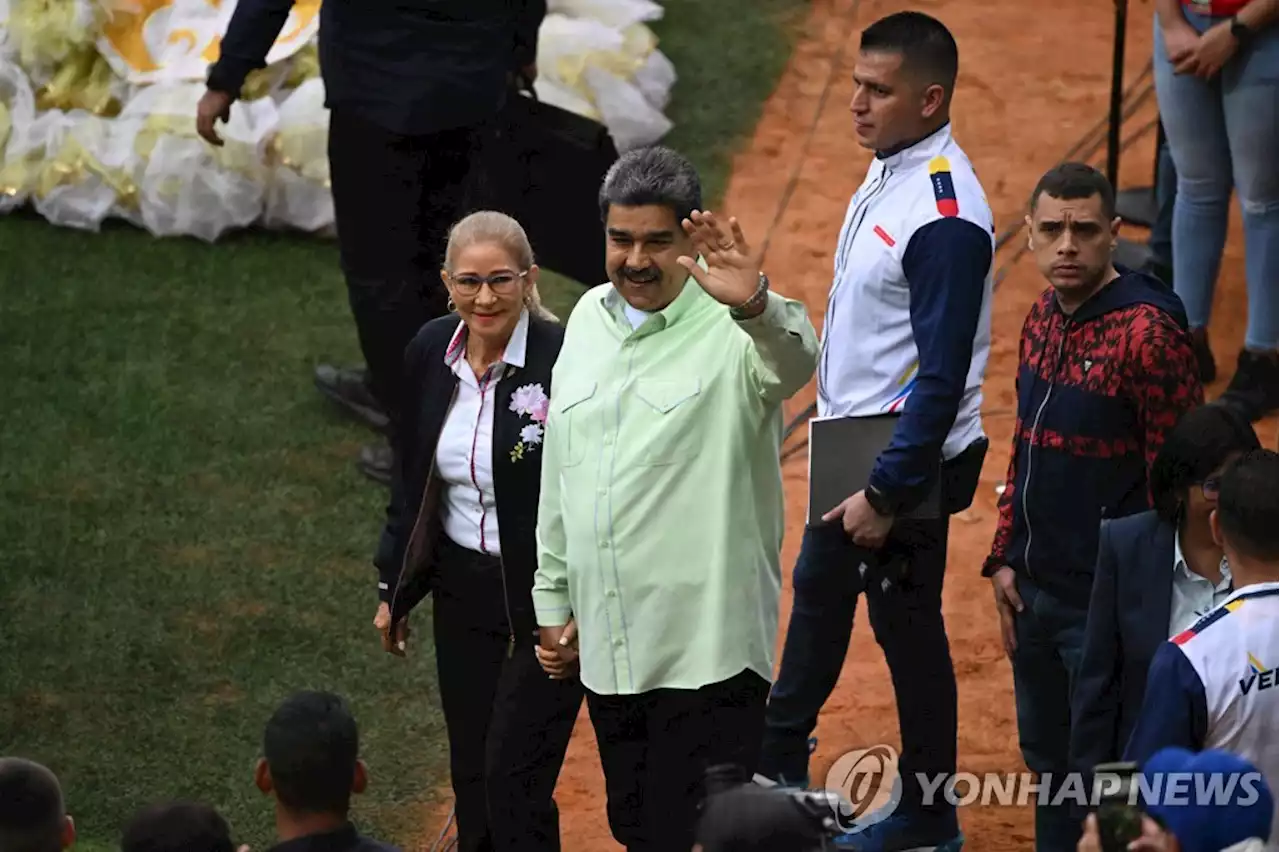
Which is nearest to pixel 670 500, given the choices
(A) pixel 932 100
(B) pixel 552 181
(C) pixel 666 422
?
(C) pixel 666 422

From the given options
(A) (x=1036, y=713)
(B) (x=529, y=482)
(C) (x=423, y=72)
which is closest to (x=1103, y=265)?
(A) (x=1036, y=713)

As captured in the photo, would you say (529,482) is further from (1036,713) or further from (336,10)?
(336,10)

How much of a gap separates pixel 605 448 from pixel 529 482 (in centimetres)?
43

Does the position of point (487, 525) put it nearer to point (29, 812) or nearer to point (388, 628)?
point (388, 628)

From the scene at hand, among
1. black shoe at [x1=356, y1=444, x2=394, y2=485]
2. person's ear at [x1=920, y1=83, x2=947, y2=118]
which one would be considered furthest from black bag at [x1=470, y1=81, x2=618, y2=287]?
person's ear at [x1=920, y1=83, x2=947, y2=118]

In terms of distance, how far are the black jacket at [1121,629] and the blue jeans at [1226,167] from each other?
2.97 metres

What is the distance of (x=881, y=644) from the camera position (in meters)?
5.19

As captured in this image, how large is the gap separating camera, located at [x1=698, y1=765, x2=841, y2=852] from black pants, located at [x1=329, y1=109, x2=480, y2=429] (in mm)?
3715

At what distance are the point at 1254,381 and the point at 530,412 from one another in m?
3.62

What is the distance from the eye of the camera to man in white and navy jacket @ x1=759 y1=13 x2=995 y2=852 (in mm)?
4652

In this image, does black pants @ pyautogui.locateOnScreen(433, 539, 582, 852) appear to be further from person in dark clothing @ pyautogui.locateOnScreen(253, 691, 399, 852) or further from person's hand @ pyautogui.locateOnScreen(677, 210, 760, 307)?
person's hand @ pyautogui.locateOnScreen(677, 210, 760, 307)

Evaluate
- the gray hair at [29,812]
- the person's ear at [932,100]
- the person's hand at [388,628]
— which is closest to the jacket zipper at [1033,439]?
the person's ear at [932,100]

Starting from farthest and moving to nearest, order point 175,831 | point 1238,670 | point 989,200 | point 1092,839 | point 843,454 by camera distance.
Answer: point 989,200, point 843,454, point 1238,670, point 175,831, point 1092,839

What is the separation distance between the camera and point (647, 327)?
431 cm
